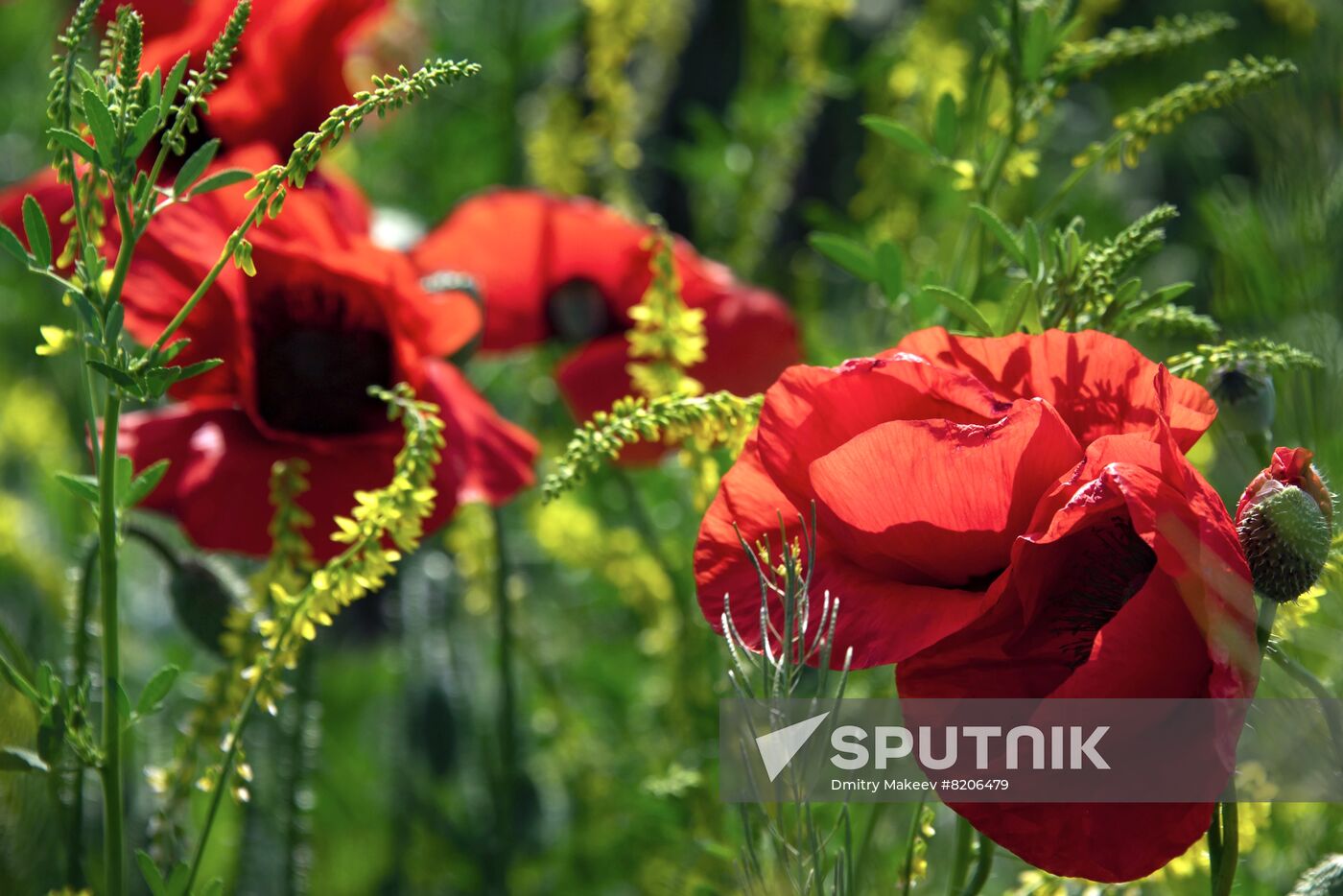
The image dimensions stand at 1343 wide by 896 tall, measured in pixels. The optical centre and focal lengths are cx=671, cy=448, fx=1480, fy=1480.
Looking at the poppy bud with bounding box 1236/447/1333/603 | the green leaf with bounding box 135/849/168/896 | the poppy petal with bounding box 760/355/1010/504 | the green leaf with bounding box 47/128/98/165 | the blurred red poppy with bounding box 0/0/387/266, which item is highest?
the blurred red poppy with bounding box 0/0/387/266

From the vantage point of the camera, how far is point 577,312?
778 millimetres

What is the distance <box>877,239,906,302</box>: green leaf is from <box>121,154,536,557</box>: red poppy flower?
154mm

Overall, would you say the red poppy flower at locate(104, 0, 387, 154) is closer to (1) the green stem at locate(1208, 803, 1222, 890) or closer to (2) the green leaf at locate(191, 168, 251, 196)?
(2) the green leaf at locate(191, 168, 251, 196)

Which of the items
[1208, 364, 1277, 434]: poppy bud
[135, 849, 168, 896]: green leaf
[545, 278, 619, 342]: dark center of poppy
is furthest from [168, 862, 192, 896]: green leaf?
[545, 278, 619, 342]: dark center of poppy

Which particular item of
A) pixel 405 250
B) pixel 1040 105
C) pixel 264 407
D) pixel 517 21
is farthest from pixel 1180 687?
pixel 517 21

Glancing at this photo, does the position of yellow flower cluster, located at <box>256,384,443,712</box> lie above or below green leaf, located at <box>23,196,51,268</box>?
below

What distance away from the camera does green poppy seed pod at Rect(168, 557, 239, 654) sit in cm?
57

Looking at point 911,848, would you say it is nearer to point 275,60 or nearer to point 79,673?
point 79,673

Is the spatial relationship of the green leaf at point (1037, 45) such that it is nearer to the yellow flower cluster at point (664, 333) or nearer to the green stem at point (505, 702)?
the yellow flower cluster at point (664, 333)

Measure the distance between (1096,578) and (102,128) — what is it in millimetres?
275

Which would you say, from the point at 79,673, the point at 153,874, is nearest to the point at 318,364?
the point at 79,673

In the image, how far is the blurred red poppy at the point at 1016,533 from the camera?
1.06ft

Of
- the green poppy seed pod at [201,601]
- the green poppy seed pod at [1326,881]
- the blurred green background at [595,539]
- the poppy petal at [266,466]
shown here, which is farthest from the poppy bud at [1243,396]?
the green poppy seed pod at [201,601]

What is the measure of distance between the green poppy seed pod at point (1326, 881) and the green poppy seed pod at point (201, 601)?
1.27 ft
